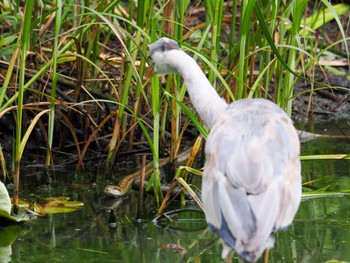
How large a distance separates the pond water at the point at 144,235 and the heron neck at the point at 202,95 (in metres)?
0.66

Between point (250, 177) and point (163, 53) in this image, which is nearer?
point (250, 177)

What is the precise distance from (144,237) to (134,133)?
170cm

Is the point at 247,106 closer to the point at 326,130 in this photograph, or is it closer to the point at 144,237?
the point at 144,237

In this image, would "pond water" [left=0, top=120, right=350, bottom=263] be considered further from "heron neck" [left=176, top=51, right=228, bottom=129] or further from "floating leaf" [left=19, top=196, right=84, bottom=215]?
"heron neck" [left=176, top=51, right=228, bottom=129]

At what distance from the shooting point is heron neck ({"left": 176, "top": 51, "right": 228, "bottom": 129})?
4.55m

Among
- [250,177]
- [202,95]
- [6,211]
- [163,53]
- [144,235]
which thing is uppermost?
[163,53]

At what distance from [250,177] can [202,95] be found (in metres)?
0.96

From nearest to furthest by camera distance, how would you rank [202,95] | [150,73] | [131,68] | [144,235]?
[202,95], [144,235], [150,73], [131,68]

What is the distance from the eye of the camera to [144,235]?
4793mm

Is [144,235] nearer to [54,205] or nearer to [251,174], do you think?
[54,205]

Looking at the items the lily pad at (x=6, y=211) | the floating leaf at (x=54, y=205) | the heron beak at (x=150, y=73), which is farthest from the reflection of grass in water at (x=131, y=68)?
the floating leaf at (x=54, y=205)

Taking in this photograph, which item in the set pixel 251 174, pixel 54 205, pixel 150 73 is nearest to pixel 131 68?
pixel 150 73

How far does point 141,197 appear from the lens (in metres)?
4.95

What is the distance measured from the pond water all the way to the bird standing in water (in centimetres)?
55
